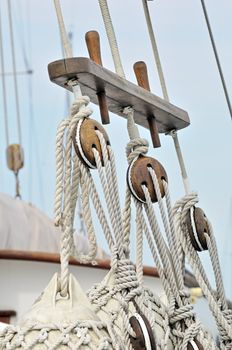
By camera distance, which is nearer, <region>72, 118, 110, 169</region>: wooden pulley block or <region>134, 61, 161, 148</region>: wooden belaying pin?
<region>72, 118, 110, 169</region>: wooden pulley block

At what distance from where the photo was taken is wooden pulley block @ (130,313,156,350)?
122cm

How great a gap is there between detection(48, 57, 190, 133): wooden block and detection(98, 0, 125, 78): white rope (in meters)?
0.06

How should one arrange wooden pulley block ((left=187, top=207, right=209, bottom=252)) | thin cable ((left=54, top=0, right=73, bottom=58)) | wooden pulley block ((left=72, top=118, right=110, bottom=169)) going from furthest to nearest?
1. wooden pulley block ((left=187, top=207, right=209, bottom=252))
2. thin cable ((left=54, top=0, right=73, bottom=58))
3. wooden pulley block ((left=72, top=118, right=110, bottom=169))

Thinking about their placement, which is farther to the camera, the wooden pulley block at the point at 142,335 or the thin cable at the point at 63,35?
the thin cable at the point at 63,35

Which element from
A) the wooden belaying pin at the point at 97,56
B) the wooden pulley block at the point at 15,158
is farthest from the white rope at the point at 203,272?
the wooden pulley block at the point at 15,158

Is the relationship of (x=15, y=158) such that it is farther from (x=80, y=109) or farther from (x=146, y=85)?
(x=80, y=109)

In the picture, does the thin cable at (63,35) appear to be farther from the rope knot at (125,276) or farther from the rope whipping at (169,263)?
the rope knot at (125,276)

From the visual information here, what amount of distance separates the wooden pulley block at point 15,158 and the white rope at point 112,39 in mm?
4210

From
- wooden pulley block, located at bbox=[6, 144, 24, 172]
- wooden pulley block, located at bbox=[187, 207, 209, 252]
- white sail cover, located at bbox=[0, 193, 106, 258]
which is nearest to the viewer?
wooden pulley block, located at bbox=[187, 207, 209, 252]

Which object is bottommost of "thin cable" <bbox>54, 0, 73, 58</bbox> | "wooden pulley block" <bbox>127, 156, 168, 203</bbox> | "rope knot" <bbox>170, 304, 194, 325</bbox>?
"rope knot" <bbox>170, 304, 194, 325</bbox>

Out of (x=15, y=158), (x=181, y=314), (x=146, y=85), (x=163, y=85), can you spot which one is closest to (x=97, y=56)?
(x=146, y=85)

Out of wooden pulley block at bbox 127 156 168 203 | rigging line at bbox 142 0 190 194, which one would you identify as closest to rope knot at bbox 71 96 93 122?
wooden pulley block at bbox 127 156 168 203

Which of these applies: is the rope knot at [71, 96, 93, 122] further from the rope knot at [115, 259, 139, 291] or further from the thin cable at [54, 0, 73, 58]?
the rope knot at [115, 259, 139, 291]

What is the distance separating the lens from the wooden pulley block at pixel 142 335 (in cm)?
122
